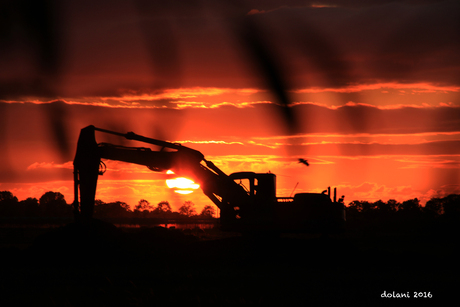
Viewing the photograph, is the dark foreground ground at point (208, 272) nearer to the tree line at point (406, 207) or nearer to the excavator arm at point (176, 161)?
the excavator arm at point (176, 161)

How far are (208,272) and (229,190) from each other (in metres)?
6.64

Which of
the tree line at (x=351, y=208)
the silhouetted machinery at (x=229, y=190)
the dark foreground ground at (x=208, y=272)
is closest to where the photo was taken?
the dark foreground ground at (x=208, y=272)

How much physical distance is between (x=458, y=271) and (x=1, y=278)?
54.8 feet

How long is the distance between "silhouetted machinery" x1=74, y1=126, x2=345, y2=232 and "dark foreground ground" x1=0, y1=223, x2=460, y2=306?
95cm

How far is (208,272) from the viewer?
17891mm

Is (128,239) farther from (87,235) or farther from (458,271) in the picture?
(458,271)

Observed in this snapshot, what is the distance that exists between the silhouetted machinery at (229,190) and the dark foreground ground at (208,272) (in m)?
0.95

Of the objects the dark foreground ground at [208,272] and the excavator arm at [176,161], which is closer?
the dark foreground ground at [208,272]

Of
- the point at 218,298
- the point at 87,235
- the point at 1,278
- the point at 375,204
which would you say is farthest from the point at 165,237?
the point at 375,204

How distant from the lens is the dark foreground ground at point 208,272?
1297 cm

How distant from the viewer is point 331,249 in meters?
22.3

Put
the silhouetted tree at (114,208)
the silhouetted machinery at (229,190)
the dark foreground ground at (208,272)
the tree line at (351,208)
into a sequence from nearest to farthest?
the dark foreground ground at (208,272) → the silhouetted machinery at (229,190) → the tree line at (351,208) → the silhouetted tree at (114,208)

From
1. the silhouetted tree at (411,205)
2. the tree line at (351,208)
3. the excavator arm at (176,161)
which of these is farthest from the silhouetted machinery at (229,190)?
the silhouetted tree at (411,205)

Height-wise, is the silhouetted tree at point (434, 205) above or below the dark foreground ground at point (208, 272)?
above
